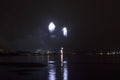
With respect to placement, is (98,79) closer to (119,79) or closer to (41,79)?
(119,79)

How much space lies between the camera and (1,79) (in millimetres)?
58000

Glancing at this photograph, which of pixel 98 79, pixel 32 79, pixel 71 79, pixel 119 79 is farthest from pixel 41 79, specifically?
pixel 119 79

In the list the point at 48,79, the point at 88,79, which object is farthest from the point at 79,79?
the point at 48,79

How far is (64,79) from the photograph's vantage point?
5653cm

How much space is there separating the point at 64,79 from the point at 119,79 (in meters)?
9.57

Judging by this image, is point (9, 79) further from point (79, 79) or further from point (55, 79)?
point (79, 79)

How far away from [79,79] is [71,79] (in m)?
1.84

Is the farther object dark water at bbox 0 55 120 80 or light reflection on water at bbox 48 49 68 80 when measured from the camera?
dark water at bbox 0 55 120 80

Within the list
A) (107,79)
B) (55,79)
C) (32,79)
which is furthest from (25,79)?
(107,79)

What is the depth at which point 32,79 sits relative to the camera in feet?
192

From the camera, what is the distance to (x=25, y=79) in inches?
2303

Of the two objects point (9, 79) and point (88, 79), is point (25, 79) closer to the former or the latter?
point (9, 79)

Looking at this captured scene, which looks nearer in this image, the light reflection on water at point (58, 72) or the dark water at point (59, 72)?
the light reflection on water at point (58, 72)

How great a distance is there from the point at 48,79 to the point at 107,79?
34.3 ft
